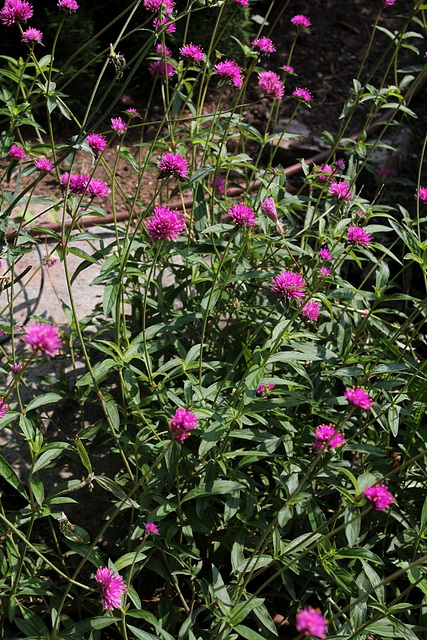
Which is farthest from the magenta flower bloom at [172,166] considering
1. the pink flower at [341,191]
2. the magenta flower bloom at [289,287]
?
the pink flower at [341,191]

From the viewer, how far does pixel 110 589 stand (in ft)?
4.41

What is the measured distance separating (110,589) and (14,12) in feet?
5.33

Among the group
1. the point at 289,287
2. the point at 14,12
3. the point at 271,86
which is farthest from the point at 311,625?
the point at 14,12

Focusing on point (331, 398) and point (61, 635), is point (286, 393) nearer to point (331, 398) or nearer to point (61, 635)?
point (331, 398)

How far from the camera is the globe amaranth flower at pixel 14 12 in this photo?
1838mm

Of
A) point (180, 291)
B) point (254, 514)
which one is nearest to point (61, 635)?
point (254, 514)

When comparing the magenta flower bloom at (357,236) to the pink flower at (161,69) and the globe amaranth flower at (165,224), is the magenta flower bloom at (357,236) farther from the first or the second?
the pink flower at (161,69)

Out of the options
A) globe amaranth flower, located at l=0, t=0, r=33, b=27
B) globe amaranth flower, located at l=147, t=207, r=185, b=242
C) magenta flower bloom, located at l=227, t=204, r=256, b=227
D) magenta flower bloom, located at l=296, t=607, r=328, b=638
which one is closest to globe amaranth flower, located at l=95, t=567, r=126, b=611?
magenta flower bloom, located at l=296, t=607, r=328, b=638

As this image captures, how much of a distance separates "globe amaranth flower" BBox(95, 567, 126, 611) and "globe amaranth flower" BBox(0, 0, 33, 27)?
5.11 feet

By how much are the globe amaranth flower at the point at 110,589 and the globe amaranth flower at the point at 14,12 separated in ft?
5.11

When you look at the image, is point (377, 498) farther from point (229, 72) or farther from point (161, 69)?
point (161, 69)

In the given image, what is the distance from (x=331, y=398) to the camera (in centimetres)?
193

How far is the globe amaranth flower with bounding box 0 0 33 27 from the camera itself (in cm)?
184

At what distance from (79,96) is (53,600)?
3611 mm
